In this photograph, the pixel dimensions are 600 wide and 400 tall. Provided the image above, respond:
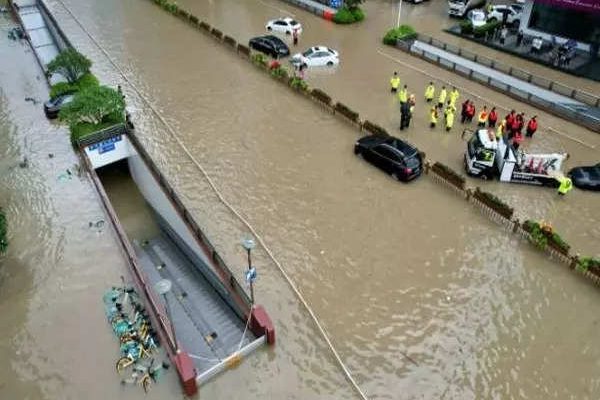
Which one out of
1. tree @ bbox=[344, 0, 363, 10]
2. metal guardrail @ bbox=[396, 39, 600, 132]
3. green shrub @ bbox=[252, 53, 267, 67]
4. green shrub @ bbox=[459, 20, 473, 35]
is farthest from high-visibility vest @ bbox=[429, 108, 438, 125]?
tree @ bbox=[344, 0, 363, 10]

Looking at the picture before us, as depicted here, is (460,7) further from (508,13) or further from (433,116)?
(433,116)

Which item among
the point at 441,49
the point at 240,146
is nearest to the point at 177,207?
the point at 240,146

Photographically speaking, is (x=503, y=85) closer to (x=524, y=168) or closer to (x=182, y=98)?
(x=524, y=168)

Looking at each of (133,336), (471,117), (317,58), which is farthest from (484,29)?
(133,336)

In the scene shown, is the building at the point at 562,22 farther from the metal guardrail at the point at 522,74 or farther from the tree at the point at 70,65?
the tree at the point at 70,65

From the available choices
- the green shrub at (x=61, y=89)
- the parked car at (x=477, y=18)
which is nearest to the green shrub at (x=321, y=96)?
the green shrub at (x=61, y=89)

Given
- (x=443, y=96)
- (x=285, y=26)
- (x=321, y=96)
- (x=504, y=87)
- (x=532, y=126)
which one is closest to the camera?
(x=532, y=126)
